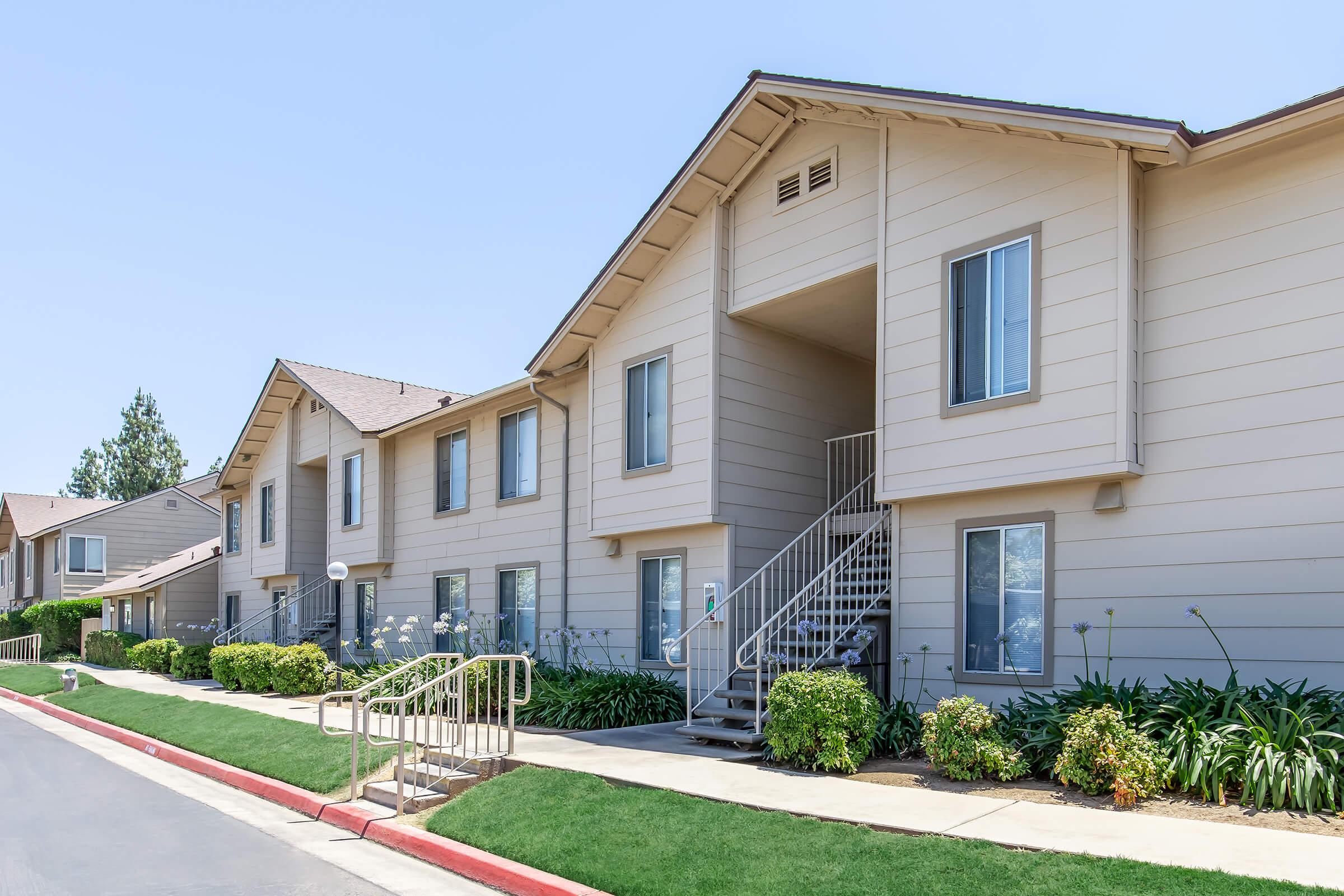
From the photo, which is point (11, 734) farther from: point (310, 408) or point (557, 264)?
point (557, 264)

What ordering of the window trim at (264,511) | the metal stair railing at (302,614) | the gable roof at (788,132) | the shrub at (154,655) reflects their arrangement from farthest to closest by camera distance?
the shrub at (154,655)
the window trim at (264,511)
the metal stair railing at (302,614)
the gable roof at (788,132)

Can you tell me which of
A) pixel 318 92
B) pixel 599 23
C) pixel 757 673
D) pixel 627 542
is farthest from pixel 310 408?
pixel 757 673

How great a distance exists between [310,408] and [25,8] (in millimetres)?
13042

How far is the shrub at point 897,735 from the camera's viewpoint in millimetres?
9922

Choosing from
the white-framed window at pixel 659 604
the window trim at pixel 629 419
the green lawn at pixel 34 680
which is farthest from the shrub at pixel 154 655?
the window trim at pixel 629 419

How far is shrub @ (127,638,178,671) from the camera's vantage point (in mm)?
26812

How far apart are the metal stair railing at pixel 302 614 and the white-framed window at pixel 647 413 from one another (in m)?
12.4

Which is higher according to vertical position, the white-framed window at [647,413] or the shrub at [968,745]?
the white-framed window at [647,413]

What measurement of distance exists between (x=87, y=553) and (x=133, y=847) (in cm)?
3649

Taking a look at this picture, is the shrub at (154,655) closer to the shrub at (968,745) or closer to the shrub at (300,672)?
the shrub at (300,672)

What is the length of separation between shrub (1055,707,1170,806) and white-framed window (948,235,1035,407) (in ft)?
11.4

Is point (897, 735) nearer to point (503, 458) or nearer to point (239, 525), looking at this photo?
point (503, 458)

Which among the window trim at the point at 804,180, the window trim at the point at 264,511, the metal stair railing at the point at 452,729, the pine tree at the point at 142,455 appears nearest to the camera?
the metal stair railing at the point at 452,729

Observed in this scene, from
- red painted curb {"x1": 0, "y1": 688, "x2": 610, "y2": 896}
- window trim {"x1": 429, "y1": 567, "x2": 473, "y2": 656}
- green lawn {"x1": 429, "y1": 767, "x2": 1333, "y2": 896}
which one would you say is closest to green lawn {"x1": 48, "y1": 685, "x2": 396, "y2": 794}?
red painted curb {"x1": 0, "y1": 688, "x2": 610, "y2": 896}
